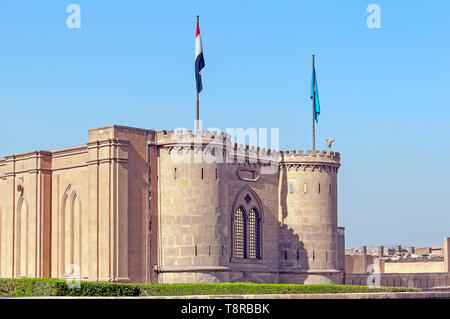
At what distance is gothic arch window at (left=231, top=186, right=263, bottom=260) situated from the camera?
54719 mm

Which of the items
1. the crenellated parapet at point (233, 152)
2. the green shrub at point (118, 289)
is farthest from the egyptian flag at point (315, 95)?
the green shrub at point (118, 289)

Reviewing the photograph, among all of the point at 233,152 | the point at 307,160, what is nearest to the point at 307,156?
the point at 307,160

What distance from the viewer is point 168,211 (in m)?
50.2

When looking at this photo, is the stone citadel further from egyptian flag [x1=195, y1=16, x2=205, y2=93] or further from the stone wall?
the stone wall

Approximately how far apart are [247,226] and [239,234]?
0.85 m

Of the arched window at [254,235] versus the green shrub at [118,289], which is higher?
the arched window at [254,235]

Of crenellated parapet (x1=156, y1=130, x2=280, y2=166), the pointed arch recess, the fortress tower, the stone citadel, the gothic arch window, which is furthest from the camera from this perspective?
the fortress tower

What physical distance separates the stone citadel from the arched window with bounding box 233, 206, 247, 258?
7cm

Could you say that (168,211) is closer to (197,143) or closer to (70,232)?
(197,143)

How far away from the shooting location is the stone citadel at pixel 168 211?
161ft

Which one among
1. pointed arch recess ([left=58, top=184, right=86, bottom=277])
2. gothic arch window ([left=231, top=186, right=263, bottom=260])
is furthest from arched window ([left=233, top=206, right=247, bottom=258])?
pointed arch recess ([left=58, top=184, right=86, bottom=277])

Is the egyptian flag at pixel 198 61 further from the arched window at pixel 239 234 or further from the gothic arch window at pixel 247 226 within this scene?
the arched window at pixel 239 234

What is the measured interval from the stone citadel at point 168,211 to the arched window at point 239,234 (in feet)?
0.23
